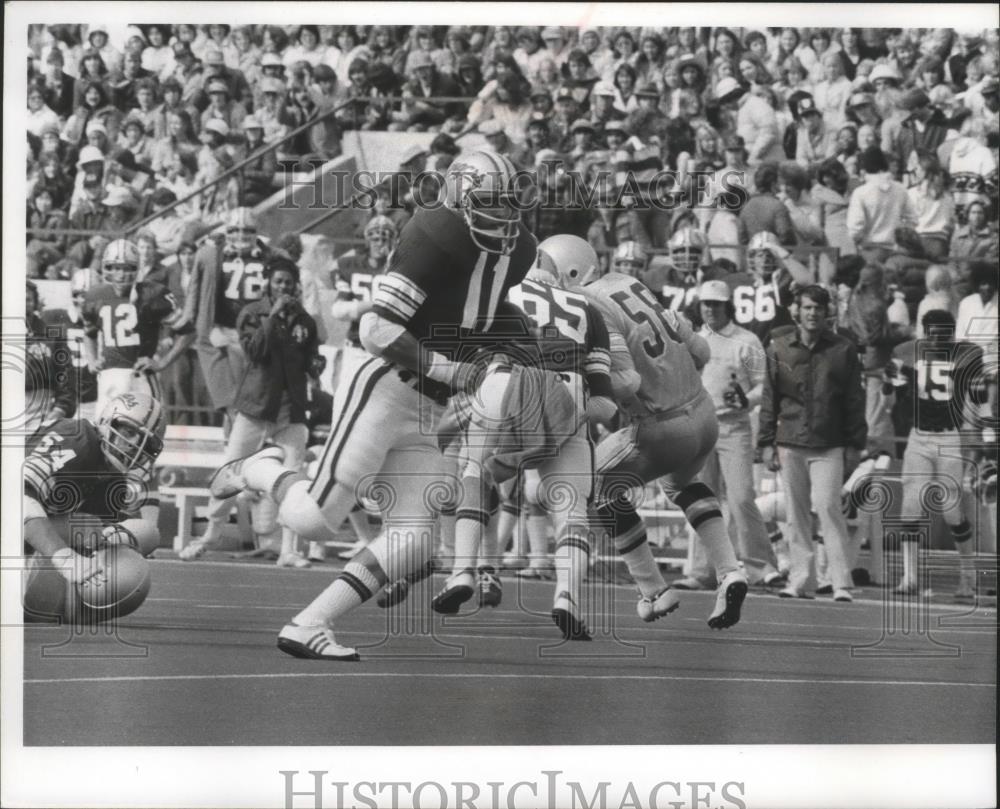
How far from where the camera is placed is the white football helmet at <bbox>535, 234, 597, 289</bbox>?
5.52 metres

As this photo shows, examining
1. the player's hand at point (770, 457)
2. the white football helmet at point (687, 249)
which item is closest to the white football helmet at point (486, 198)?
the white football helmet at point (687, 249)

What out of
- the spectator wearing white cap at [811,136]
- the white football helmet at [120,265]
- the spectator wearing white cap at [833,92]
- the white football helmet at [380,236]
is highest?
the spectator wearing white cap at [833,92]

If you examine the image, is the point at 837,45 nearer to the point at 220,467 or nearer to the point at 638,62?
the point at 638,62

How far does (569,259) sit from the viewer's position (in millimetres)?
5543

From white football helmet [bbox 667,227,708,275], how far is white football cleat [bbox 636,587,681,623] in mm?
892

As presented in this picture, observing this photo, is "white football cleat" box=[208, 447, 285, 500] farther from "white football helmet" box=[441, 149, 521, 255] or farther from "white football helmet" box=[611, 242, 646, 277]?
"white football helmet" box=[611, 242, 646, 277]

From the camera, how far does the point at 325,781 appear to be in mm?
5383

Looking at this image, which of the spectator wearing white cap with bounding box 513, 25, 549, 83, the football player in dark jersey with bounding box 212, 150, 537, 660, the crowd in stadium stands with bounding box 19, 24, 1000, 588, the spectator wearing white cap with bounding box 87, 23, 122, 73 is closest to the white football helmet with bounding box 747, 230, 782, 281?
the crowd in stadium stands with bounding box 19, 24, 1000, 588

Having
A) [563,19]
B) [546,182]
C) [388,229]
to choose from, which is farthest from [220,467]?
[563,19]

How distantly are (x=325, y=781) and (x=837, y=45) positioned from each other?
244 centimetres

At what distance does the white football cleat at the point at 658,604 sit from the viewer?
5562 mm

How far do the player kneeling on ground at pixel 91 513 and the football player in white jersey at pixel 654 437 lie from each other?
1.24 metres

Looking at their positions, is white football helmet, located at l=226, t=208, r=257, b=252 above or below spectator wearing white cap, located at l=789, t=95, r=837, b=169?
below

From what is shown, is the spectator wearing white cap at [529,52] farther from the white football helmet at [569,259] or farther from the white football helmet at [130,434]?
the white football helmet at [130,434]
